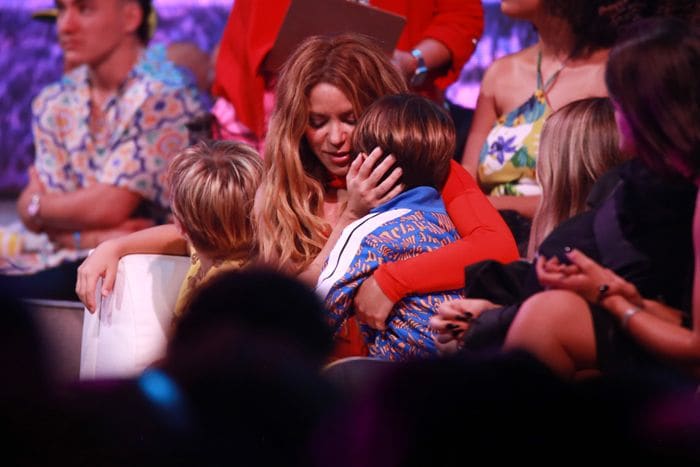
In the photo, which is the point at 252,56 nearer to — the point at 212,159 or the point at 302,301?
the point at 212,159

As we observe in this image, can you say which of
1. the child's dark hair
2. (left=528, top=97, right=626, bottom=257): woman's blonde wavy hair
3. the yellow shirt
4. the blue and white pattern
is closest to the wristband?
(left=528, top=97, right=626, bottom=257): woman's blonde wavy hair

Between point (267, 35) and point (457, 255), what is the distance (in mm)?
1134

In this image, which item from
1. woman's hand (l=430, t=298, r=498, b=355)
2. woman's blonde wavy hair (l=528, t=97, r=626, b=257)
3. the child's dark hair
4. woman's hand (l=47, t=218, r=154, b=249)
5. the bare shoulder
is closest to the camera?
woman's hand (l=430, t=298, r=498, b=355)

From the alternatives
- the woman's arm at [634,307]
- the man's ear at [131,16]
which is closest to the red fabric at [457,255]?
the woman's arm at [634,307]

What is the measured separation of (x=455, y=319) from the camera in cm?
173

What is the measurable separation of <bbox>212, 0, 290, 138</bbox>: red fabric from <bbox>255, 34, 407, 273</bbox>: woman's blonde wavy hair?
1.49 feet

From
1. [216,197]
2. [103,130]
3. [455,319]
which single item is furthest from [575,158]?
[103,130]

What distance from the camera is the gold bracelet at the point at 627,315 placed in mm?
1486

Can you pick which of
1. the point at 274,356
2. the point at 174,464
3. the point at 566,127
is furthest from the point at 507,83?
the point at 174,464

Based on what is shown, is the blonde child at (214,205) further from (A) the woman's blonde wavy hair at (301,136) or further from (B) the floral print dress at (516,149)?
(B) the floral print dress at (516,149)

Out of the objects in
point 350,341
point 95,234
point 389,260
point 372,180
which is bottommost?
point 95,234

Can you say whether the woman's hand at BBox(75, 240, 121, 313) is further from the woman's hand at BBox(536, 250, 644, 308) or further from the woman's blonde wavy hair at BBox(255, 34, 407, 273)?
the woman's hand at BBox(536, 250, 644, 308)

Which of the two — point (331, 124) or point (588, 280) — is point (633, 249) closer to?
point (588, 280)

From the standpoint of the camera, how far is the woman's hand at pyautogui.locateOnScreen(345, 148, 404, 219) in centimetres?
200
